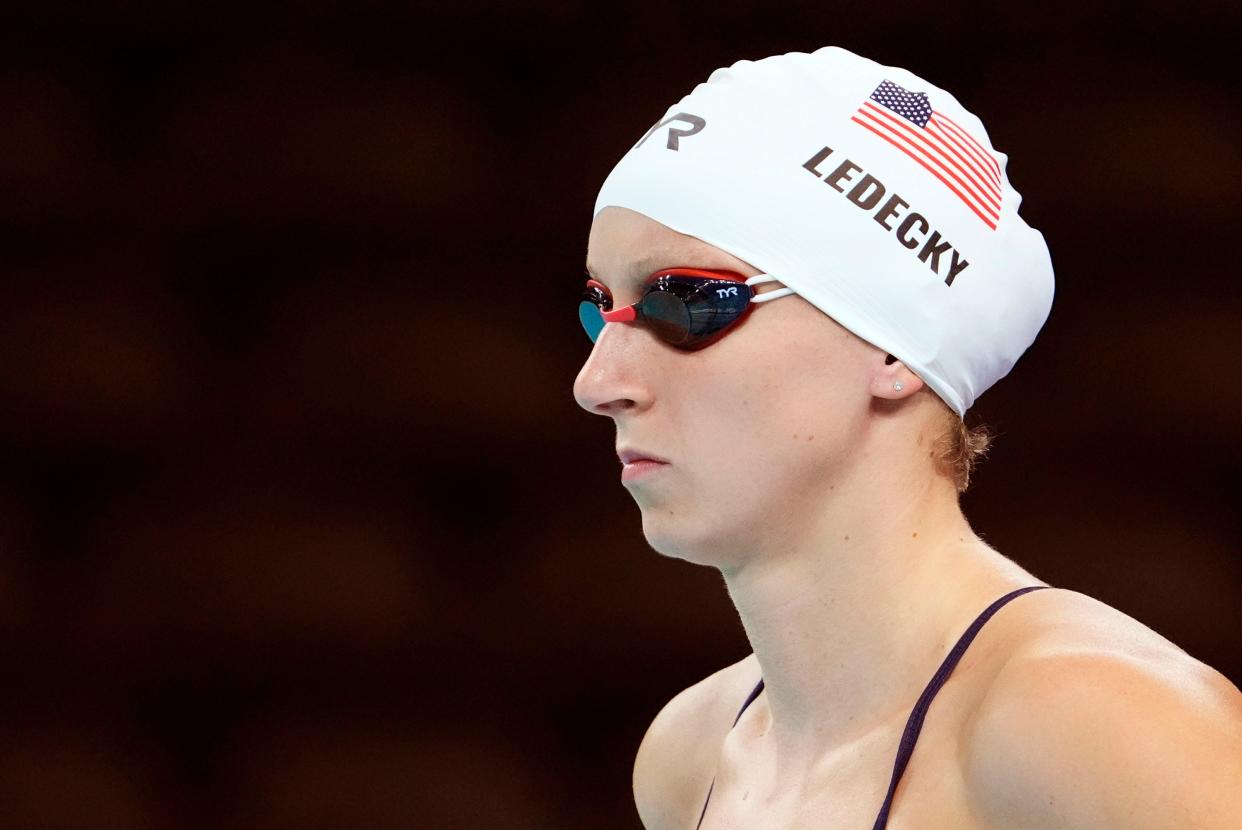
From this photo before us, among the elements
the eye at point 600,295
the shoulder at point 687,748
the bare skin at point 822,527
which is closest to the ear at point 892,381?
the bare skin at point 822,527

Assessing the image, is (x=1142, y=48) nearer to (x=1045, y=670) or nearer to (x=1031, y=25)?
(x=1031, y=25)

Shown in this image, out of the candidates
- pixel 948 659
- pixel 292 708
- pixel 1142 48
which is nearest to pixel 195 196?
pixel 292 708

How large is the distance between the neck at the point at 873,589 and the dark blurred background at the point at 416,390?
125cm

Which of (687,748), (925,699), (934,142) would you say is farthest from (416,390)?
(925,699)

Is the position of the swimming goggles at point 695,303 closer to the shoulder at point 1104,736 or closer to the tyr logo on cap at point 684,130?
the tyr logo on cap at point 684,130

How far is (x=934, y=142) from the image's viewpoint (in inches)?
52.3

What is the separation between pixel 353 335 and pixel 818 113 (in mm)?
1498

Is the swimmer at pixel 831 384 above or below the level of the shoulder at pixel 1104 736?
above

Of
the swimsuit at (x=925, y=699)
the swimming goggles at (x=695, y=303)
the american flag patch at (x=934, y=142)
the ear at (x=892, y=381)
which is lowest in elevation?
the swimsuit at (x=925, y=699)

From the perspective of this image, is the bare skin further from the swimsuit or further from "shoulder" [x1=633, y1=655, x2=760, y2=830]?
"shoulder" [x1=633, y1=655, x2=760, y2=830]

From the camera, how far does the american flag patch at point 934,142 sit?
4.32 feet

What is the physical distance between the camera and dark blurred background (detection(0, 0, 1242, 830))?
8.36 ft

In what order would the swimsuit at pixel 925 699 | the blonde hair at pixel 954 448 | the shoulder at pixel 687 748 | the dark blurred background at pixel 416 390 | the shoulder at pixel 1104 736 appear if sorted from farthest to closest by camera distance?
1. the dark blurred background at pixel 416 390
2. the shoulder at pixel 687 748
3. the blonde hair at pixel 954 448
4. the swimsuit at pixel 925 699
5. the shoulder at pixel 1104 736

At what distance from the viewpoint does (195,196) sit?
2.72m
